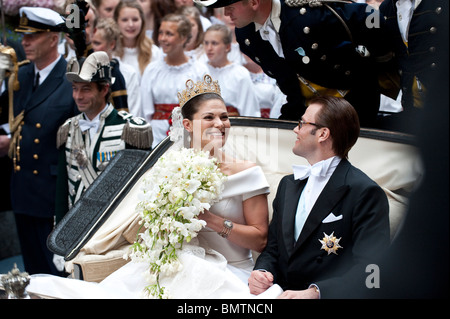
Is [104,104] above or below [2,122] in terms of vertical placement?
above

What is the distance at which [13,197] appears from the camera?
4.79 meters

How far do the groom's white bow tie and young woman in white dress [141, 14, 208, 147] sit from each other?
110 inches

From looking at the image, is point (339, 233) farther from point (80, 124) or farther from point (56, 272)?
point (56, 272)

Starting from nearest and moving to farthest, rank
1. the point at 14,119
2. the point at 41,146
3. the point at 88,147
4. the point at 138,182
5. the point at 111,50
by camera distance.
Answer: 1. the point at 138,182
2. the point at 88,147
3. the point at 41,146
4. the point at 14,119
5. the point at 111,50

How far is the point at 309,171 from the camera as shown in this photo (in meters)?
2.83

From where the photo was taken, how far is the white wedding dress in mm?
2693

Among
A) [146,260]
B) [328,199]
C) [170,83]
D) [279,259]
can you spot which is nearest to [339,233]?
[328,199]

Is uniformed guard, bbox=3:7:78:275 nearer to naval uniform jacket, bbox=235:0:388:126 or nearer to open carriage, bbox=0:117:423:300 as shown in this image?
open carriage, bbox=0:117:423:300

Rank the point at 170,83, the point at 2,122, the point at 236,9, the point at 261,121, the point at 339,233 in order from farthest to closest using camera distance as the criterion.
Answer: the point at 170,83
the point at 2,122
the point at 261,121
the point at 236,9
the point at 339,233

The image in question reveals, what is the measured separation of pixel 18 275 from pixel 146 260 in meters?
0.56

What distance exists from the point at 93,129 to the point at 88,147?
0.12m

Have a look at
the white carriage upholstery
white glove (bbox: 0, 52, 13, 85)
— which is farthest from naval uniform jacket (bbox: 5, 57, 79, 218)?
the white carriage upholstery

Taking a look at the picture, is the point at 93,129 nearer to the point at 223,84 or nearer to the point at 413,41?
the point at 223,84

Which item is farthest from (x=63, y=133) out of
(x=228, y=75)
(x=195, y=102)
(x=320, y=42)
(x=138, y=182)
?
(x=228, y=75)
